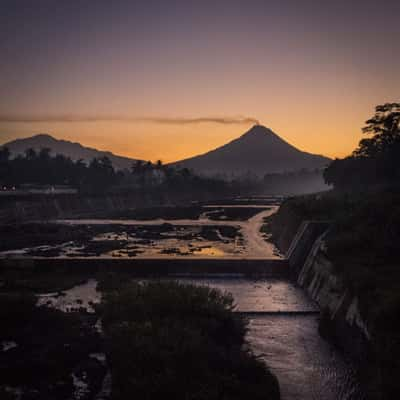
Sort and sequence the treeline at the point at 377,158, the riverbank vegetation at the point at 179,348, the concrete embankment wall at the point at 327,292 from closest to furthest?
the riverbank vegetation at the point at 179,348 < the concrete embankment wall at the point at 327,292 < the treeline at the point at 377,158

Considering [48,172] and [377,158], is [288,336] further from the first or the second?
[48,172]

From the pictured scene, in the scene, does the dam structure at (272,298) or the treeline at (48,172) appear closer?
the dam structure at (272,298)

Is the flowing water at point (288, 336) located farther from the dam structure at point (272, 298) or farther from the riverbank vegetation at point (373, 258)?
the riverbank vegetation at point (373, 258)

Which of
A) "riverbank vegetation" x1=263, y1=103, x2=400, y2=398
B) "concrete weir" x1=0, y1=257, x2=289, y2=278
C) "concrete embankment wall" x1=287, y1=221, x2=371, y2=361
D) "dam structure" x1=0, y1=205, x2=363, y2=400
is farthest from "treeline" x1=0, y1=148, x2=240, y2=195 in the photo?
"concrete embankment wall" x1=287, y1=221, x2=371, y2=361

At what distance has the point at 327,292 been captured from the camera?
86.2ft

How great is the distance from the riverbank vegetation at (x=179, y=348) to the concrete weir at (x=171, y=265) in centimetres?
1378

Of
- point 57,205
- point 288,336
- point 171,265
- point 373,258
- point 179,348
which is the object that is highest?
point 373,258

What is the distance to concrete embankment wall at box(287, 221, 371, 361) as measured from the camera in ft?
61.8

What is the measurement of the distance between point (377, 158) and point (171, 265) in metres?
45.1

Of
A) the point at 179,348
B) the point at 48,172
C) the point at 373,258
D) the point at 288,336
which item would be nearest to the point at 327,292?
the point at 373,258

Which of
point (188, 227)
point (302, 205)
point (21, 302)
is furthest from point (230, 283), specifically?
point (188, 227)

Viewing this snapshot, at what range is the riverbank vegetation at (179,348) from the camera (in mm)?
14547

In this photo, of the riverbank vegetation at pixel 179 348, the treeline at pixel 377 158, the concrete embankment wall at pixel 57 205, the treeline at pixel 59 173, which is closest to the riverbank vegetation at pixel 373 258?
the riverbank vegetation at pixel 179 348

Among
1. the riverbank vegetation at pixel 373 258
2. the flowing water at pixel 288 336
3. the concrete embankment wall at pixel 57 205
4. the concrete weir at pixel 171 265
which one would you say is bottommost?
the concrete embankment wall at pixel 57 205
